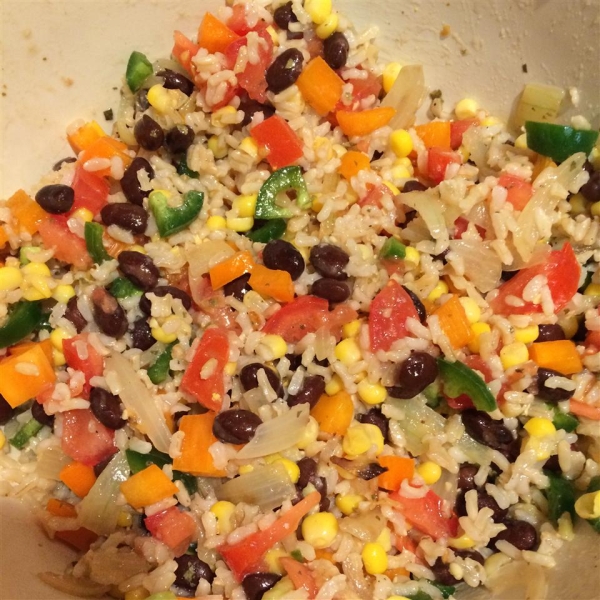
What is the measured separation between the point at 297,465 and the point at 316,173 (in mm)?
1154

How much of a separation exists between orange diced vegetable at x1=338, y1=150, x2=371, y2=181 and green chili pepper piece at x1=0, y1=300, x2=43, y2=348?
134 cm

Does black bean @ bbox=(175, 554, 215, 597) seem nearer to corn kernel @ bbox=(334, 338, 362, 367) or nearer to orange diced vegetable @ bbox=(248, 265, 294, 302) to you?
corn kernel @ bbox=(334, 338, 362, 367)

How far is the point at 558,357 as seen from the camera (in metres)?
2.37

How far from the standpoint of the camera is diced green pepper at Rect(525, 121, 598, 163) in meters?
2.45

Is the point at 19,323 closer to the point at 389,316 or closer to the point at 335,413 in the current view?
the point at 335,413

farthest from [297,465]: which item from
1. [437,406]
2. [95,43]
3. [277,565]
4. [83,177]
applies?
[95,43]

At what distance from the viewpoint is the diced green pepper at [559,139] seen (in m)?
2.45

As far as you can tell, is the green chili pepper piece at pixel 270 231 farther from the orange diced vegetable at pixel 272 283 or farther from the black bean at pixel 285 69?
the black bean at pixel 285 69

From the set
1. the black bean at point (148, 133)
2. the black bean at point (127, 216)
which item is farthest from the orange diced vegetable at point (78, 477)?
the black bean at point (148, 133)

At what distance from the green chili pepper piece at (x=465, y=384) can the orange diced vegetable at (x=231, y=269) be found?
80 cm

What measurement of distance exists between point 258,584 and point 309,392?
66 cm

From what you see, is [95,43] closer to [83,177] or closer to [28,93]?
[28,93]

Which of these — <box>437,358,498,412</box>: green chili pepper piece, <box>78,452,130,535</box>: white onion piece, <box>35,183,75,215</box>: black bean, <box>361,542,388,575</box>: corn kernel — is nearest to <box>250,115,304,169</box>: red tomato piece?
<box>35,183,75,215</box>: black bean

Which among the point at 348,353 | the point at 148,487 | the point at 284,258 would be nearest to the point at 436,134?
the point at 284,258
